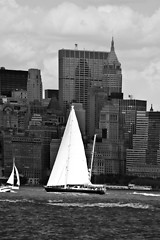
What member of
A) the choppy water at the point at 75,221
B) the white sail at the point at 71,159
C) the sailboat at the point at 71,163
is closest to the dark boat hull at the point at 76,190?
the sailboat at the point at 71,163

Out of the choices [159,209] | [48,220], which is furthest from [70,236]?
[159,209]

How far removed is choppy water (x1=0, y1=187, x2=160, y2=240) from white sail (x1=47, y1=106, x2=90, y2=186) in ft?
82.4

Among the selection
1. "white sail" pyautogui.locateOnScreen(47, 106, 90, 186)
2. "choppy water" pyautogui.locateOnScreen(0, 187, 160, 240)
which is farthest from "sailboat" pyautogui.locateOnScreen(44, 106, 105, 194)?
"choppy water" pyautogui.locateOnScreen(0, 187, 160, 240)

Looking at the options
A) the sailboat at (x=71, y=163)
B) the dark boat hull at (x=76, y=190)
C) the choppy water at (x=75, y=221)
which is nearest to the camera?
the choppy water at (x=75, y=221)

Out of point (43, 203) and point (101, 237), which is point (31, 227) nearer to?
point (101, 237)

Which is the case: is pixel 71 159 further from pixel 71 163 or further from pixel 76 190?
pixel 76 190

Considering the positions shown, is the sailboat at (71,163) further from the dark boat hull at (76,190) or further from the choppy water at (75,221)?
the choppy water at (75,221)

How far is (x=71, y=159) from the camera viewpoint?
142250mm

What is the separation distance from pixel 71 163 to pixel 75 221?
55006 millimetres

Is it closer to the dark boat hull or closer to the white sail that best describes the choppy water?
the white sail

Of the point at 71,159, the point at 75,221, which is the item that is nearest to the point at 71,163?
the point at 71,159

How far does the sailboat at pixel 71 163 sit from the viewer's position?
141625 millimetres

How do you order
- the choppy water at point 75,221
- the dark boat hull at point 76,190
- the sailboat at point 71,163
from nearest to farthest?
the choppy water at point 75,221 → the sailboat at point 71,163 → the dark boat hull at point 76,190

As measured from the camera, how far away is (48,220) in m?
87.6
